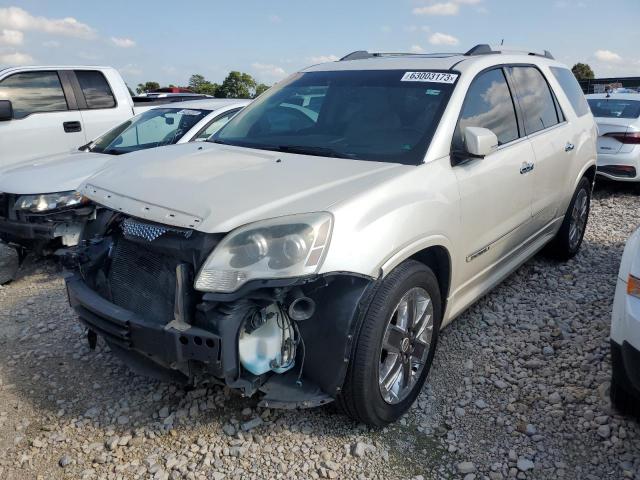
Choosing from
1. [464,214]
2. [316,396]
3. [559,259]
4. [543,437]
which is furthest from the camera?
[559,259]

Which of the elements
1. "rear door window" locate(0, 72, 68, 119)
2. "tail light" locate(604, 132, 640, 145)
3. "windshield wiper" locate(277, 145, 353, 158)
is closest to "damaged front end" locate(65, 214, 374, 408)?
"windshield wiper" locate(277, 145, 353, 158)

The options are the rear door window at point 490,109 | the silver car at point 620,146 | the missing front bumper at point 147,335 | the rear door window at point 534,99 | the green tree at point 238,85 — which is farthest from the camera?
the green tree at point 238,85

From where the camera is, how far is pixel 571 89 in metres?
4.82

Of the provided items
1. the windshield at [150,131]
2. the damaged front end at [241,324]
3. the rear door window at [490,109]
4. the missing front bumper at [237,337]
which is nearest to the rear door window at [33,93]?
the windshield at [150,131]

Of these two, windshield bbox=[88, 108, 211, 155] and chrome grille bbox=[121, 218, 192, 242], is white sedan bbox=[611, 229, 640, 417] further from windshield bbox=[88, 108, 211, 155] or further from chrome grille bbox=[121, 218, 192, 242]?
windshield bbox=[88, 108, 211, 155]

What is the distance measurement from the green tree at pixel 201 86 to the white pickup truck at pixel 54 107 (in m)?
13.6

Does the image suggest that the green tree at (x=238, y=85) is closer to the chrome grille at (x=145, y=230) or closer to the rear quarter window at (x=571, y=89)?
the rear quarter window at (x=571, y=89)

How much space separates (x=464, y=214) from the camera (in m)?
2.98

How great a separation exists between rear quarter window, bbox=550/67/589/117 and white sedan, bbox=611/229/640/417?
2.53 meters

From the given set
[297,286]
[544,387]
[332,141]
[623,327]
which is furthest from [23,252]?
[623,327]

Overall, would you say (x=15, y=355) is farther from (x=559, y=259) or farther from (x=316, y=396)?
(x=559, y=259)

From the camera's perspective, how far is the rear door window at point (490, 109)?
10.3ft

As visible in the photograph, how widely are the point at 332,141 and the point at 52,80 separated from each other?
5427mm

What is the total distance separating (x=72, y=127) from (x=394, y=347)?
5.87 metres
